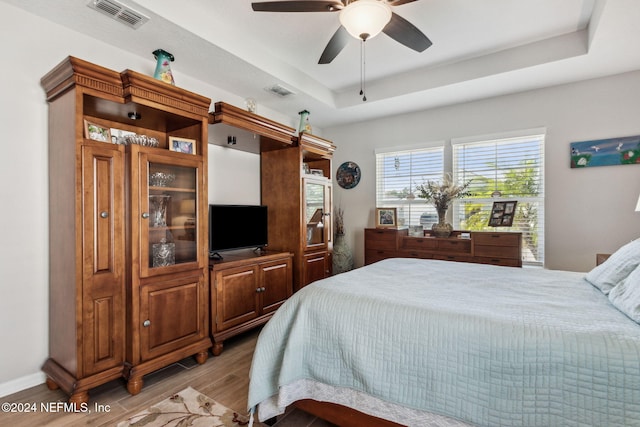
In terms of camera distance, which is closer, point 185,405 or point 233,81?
point 185,405

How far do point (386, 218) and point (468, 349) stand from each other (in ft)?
11.0

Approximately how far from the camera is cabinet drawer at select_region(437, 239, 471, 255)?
3.81 meters

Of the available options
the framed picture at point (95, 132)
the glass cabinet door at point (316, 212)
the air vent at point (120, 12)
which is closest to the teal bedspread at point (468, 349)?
the framed picture at point (95, 132)

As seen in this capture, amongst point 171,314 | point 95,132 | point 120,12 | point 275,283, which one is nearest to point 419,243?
point 275,283

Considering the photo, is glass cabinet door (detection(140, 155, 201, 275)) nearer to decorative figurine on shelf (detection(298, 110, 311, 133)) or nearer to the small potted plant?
decorative figurine on shelf (detection(298, 110, 311, 133))

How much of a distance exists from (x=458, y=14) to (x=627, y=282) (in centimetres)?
237

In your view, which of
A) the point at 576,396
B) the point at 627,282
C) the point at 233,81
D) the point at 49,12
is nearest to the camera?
the point at 576,396

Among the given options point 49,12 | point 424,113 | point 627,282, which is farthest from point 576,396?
point 424,113

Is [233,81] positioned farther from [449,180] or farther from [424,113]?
[449,180]

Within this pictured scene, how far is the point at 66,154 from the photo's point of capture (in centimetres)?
203

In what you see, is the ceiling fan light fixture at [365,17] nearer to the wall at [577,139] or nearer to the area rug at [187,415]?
the area rug at [187,415]

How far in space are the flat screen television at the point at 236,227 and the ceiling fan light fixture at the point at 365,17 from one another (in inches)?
76.4

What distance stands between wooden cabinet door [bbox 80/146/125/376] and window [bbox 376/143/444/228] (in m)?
3.56

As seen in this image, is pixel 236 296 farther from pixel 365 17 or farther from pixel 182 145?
pixel 365 17
